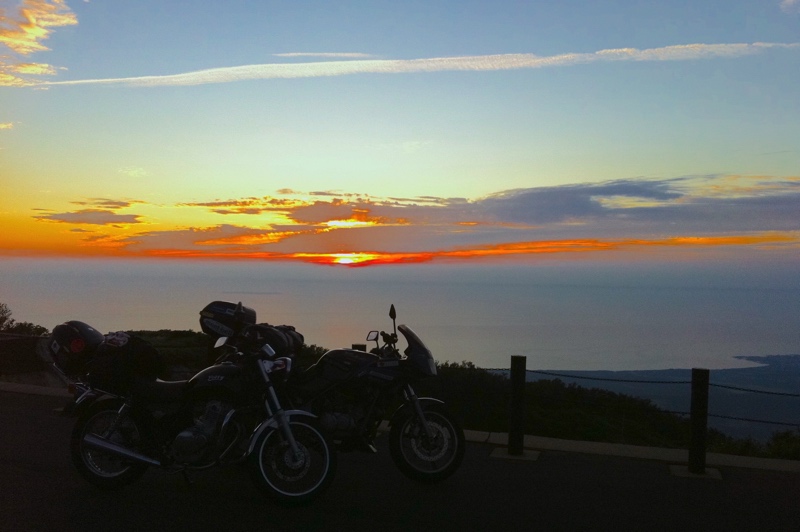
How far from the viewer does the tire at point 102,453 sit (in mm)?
6387

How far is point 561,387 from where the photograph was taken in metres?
20.7

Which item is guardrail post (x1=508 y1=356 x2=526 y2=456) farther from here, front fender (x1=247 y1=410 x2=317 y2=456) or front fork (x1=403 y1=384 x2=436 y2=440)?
front fender (x1=247 y1=410 x2=317 y2=456)

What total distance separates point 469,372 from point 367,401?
14.1m

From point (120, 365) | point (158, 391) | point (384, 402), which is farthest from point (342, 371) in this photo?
point (120, 365)

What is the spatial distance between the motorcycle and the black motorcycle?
348 mm

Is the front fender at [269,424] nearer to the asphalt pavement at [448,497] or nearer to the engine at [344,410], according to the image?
the engine at [344,410]

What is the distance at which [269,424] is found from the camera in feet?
19.7

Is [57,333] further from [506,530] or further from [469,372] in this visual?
[469,372]

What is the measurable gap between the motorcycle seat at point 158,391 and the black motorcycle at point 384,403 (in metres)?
0.89

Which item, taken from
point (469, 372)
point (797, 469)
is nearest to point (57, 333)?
point (797, 469)

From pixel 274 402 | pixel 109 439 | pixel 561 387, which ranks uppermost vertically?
pixel 274 402

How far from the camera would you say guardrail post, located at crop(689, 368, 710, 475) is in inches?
301

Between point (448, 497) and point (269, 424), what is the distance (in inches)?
64.8

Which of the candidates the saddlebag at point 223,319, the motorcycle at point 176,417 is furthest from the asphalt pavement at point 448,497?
the saddlebag at point 223,319
